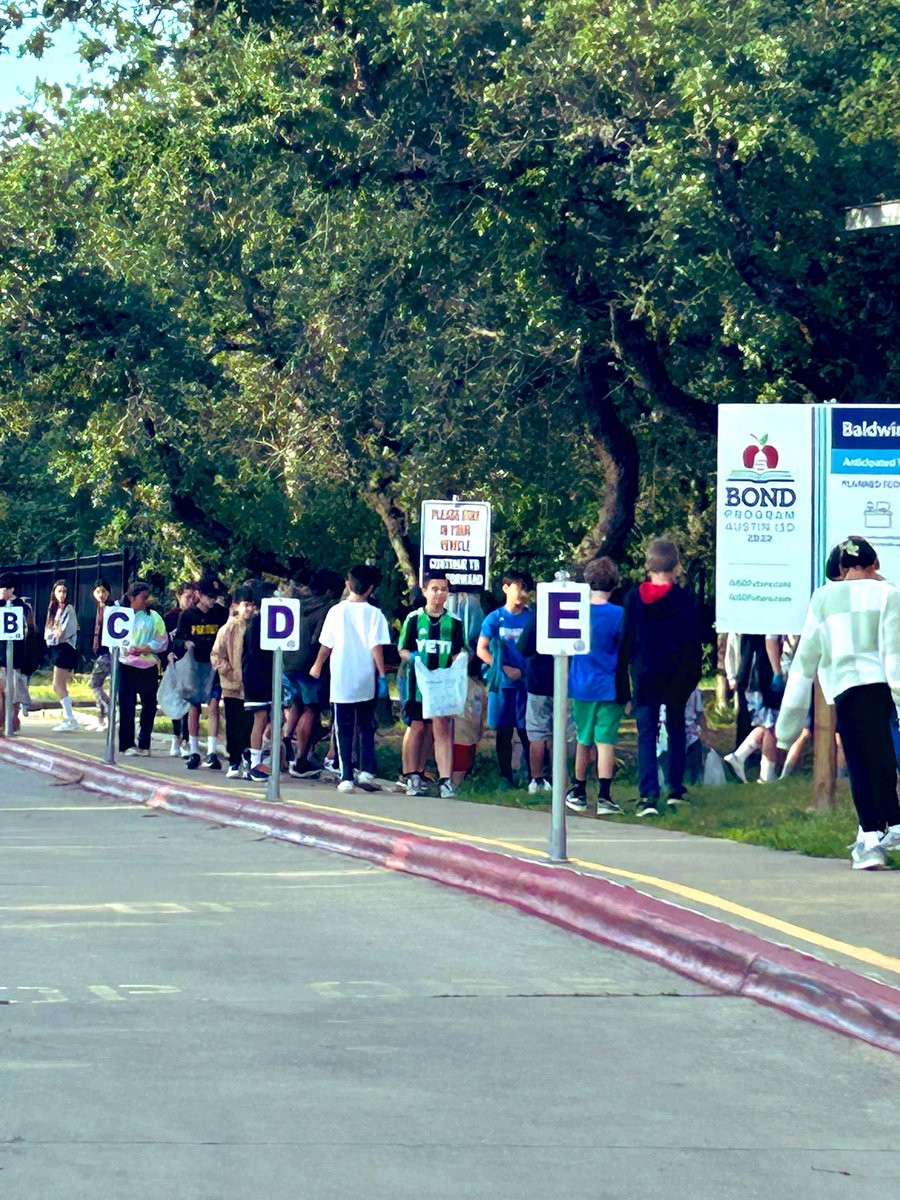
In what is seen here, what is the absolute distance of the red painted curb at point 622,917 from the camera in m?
7.40

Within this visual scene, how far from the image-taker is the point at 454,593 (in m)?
17.8

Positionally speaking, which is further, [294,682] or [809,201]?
[809,201]

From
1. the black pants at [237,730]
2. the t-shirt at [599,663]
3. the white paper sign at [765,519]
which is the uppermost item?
the white paper sign at [765,519]

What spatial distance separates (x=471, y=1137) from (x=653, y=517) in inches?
1070

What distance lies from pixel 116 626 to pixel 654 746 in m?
5.97

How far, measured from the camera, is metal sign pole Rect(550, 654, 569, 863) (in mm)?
10664

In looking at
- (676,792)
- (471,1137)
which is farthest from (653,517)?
(471,1137)

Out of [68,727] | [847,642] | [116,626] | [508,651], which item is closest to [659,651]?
[508,651]

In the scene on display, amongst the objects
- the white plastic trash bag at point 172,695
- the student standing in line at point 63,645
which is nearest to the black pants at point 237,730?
the white plastic trash bag at point 172,695

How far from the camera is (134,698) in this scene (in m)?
20.5

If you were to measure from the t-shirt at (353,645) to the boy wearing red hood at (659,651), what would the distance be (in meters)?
2.41

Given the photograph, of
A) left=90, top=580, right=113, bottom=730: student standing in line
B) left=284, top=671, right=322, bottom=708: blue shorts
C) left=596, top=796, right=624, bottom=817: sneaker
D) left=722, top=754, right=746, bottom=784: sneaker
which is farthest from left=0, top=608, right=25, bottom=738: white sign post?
left=596, top=796, right=624, bottom=817: sneaker

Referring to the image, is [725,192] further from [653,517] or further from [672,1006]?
[653,517]

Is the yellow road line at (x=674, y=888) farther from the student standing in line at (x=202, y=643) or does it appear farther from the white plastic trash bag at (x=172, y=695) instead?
the white plastic trash bag at (x=172, y=695)
